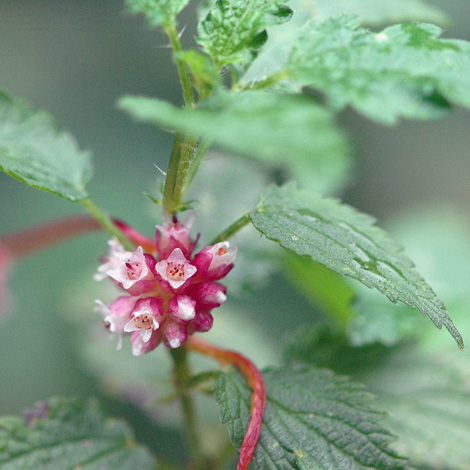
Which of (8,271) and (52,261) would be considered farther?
(52,261)

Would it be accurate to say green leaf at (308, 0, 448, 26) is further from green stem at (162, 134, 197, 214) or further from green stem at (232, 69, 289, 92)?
green stem at (162, 134, 197, 214)

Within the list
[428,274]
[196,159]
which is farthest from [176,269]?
[428,274]

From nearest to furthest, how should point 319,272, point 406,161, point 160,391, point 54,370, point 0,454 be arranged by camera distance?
point 0,454 < point 319,272 < point 160,391 < point 54,370 < point 406,161

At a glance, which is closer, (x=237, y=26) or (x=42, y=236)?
(x=237, y=26)

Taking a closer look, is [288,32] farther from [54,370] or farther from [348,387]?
[54,370]

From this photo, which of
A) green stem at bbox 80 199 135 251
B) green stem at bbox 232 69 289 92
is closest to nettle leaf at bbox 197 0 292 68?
green stem at bbox 232 69 289 92

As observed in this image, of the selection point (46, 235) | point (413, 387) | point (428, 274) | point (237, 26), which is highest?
point (237, 26)

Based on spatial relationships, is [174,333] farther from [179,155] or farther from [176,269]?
[179,155]

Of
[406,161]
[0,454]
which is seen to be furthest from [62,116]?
[0,454]
